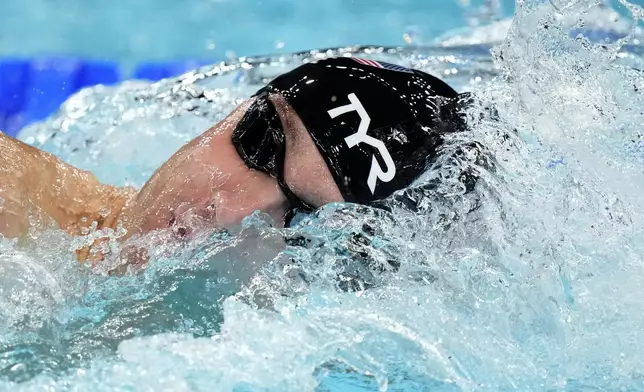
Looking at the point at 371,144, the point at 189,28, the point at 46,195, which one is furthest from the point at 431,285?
the point at 189,28

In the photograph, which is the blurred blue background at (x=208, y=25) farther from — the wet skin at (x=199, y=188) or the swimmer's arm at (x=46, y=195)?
the wet skin at (x=199, y=188)

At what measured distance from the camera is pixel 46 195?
4.88 feet

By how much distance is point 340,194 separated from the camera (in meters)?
1.41

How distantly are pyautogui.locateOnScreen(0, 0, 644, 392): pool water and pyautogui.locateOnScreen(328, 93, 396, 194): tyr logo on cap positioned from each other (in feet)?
0.17

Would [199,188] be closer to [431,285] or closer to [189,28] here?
[431,285]

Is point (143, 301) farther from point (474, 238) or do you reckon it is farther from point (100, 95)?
point (100, 95)

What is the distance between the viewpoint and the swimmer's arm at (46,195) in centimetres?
138

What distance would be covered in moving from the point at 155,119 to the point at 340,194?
3.23 ft

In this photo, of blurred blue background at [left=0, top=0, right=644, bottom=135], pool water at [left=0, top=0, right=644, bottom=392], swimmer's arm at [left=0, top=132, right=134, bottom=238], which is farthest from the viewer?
blurred blue background at [left=0, top=0, right=644, bottom=135]

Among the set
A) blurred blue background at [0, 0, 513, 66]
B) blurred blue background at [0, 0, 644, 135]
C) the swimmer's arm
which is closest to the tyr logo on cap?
the swimmer's arm

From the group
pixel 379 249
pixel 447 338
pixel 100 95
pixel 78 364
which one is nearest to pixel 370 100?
pixel 379 249

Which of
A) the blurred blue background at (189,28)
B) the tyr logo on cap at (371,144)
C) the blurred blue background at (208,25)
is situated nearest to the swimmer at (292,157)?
the tyr logo on cap at (371,144)

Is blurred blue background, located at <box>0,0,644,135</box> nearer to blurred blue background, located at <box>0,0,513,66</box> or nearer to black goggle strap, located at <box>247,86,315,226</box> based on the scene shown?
blurred blue background, located at <box>0,0,513,66</box>

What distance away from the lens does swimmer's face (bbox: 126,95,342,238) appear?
4.64ft
